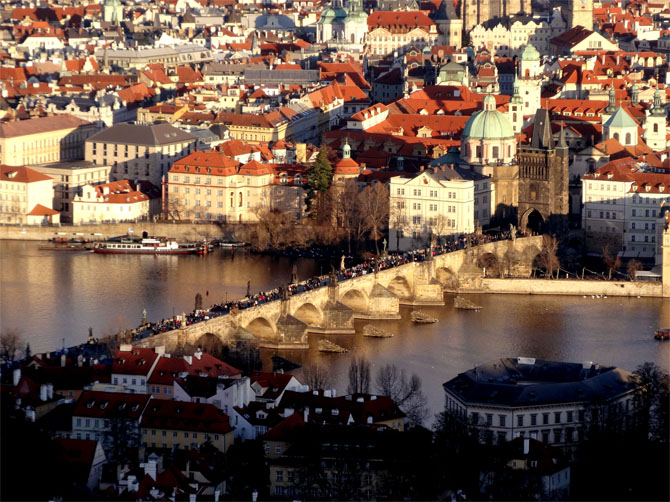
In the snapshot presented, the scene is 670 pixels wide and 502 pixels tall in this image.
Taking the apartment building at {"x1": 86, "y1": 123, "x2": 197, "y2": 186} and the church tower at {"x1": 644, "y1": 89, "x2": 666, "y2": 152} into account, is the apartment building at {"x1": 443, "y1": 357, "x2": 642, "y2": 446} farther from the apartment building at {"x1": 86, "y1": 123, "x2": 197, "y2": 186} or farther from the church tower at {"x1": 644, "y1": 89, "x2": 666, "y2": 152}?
the church tower at {"x1": 644, "y1": 89, "x2": 666, "y2": 152}

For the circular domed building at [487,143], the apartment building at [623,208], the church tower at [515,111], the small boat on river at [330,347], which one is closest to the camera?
the small boat on river at [330,347]

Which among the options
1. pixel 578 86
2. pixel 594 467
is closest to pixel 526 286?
pixel 594 467

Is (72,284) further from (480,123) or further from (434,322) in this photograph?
(480,123)

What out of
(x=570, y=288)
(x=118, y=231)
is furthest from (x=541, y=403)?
(x=118, y=231)

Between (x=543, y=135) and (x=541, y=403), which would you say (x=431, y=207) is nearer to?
(x=543, y=135)

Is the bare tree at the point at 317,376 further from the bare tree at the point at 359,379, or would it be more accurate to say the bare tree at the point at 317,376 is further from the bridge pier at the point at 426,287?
the bridge pier at the point at 426,287

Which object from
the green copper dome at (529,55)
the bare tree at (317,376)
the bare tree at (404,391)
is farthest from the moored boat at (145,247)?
the green copper dome at (529,55)
